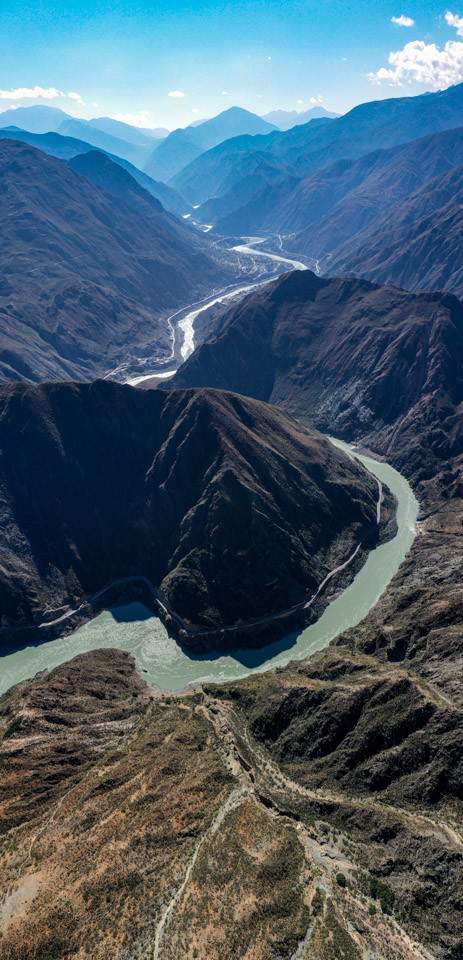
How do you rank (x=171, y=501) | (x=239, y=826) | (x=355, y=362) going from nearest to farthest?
(x=239, y=826) → (x=171, y=501) → (x=355, y=362)

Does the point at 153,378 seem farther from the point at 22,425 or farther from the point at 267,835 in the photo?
the point at 267,835

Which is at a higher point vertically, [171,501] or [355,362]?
[355,362]

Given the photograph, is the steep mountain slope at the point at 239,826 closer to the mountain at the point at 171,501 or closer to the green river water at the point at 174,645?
the green river water at the point at 174,645

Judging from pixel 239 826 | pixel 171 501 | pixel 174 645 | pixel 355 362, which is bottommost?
pixel 174 645

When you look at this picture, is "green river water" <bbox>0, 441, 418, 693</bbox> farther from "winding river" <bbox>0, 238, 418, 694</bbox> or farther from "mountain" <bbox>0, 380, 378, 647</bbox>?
"mountain" <bbox>0, 380, 378, 647</bbox>

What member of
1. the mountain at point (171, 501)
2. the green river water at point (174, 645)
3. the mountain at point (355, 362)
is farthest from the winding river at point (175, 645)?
the mountain at point (355, 362)

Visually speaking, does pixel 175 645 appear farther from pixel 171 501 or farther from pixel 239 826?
pixel 239 826

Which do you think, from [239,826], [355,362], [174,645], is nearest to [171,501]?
[174,645]
